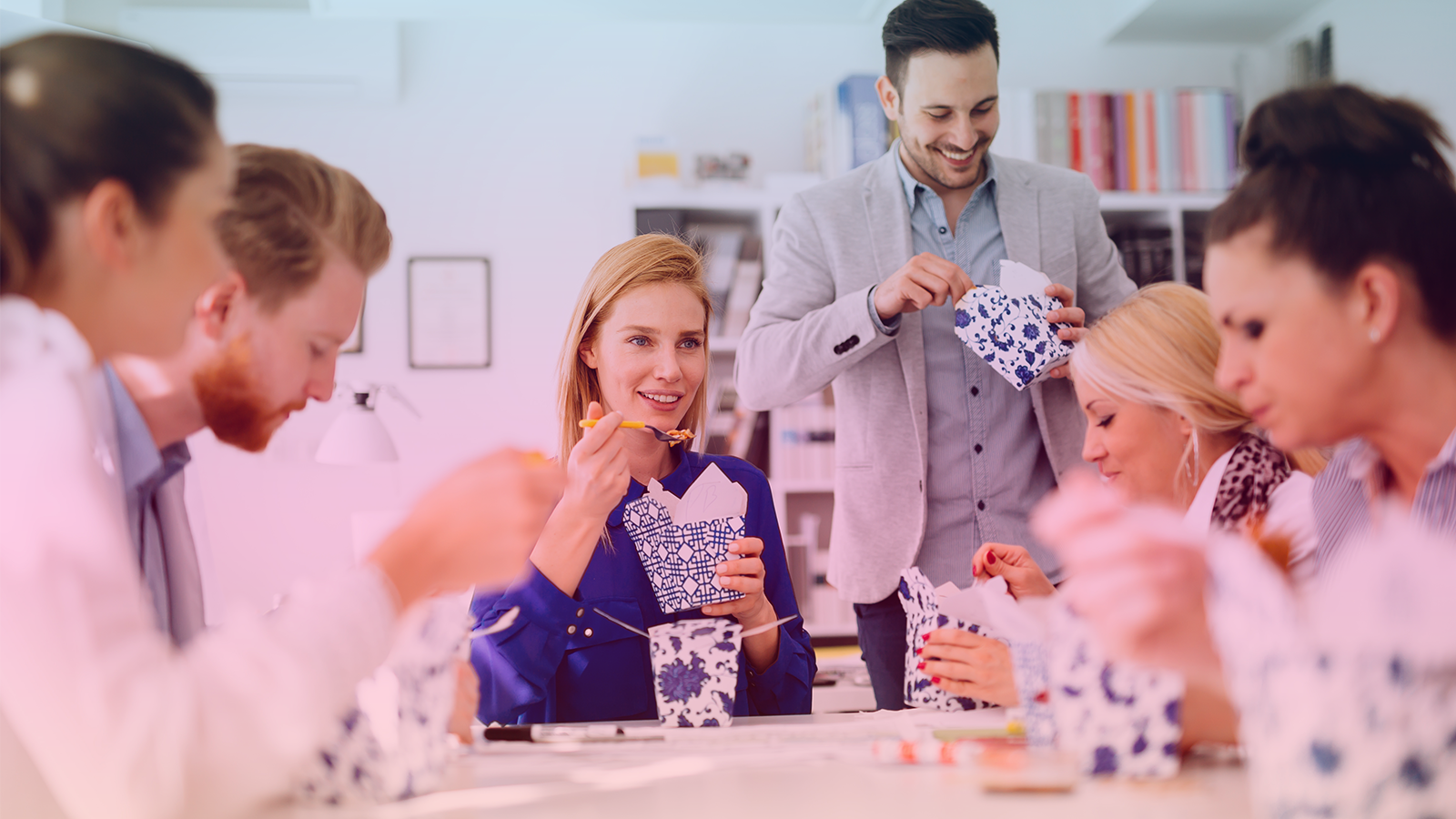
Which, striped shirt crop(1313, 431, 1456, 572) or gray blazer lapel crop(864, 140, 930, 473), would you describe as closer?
striped shirt crop(1313, 431, 1456, 572)

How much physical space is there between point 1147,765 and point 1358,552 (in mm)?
346

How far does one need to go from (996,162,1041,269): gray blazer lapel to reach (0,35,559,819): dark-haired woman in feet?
5.16

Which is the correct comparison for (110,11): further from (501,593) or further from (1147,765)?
(1147,765)

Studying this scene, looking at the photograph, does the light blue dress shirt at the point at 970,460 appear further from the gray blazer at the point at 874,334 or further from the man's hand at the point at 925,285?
the man's hand at the point at 925,285

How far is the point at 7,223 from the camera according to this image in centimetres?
75

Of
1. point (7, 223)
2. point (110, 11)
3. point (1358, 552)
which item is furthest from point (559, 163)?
point (1358, 552)

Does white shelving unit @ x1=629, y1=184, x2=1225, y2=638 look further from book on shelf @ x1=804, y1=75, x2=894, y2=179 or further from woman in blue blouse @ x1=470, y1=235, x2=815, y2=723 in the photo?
woman in blue blouse @ x1=470, y1=235, x2=815, y2=723

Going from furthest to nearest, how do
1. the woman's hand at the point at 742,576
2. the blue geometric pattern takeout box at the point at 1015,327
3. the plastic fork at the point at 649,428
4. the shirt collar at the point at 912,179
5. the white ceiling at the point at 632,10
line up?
the white ceiling at the point at 632,10 < the shirt collar at the point at 912,179 < the blue geometric pattern takeout box at the point at 1015,327 < the plastic fork at the point at 649,428 < the woman's hand at the point at 742,576

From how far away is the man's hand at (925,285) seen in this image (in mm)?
1894

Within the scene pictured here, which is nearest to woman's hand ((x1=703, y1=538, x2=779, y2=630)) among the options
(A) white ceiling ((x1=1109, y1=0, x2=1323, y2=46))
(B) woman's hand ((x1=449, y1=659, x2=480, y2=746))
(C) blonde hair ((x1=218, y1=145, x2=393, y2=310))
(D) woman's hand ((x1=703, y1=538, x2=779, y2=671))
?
(D) woman's hand ((x1=703, y1=538, x2=779, y2=671))

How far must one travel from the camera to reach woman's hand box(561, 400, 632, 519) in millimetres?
1563

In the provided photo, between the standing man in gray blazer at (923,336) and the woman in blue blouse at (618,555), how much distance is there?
30 centimetres

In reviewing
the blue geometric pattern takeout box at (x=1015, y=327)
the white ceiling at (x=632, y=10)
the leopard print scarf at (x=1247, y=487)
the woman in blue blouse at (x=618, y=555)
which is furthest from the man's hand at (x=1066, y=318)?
the white ceiling at (x=632, y=10)

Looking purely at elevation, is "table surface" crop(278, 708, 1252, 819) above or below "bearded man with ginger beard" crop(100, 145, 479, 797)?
below
